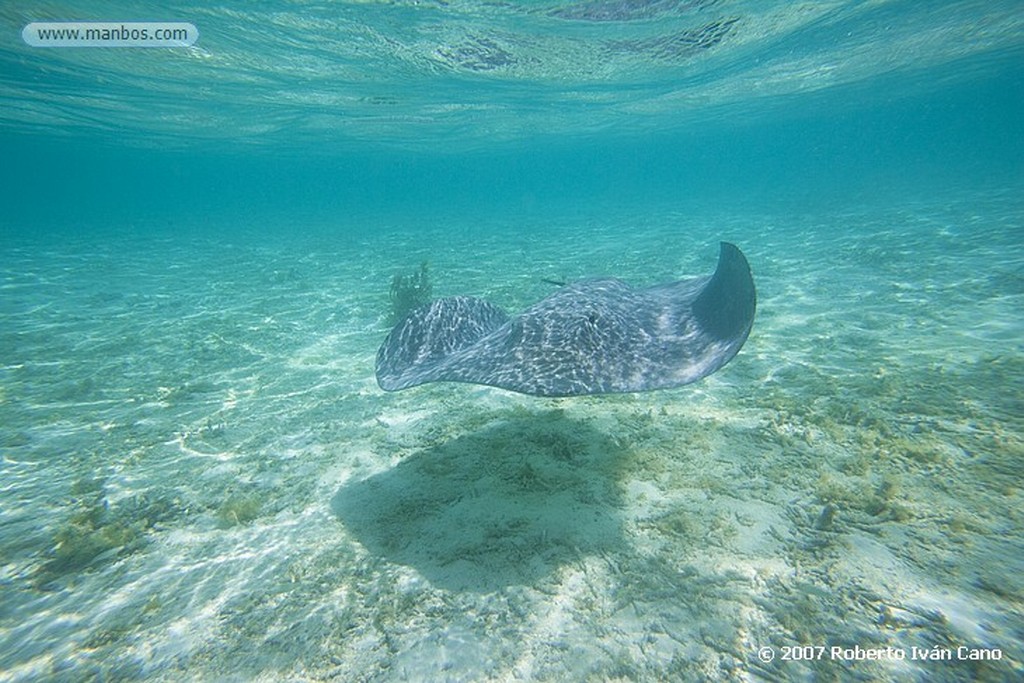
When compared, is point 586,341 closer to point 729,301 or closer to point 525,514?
point 729,301

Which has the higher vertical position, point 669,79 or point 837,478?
point 669,79

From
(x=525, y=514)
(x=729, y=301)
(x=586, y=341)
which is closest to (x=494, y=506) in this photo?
(x=525, y=514)

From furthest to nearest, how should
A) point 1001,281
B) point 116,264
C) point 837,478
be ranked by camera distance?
point 116,264 < point 1001,281 < point 837,478

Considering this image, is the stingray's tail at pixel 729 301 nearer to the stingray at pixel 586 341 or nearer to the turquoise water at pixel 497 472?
the stingray at pixel 586 341

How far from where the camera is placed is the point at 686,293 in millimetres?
6988

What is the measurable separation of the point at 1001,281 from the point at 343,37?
75.0 ft

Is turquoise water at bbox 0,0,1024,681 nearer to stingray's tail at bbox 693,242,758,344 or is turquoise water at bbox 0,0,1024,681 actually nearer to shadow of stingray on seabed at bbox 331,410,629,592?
shadow of stingray on seabed at bbox 331,410,629,592

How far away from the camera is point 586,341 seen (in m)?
4.79

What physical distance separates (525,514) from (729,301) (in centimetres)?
328

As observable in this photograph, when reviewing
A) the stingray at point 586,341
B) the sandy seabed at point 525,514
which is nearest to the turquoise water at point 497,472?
the sandy seabed at point 525,514

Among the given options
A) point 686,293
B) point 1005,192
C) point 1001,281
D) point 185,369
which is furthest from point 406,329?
point 1005,192

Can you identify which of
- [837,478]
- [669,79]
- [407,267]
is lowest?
[837,478]

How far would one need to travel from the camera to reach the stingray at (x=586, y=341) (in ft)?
13.9

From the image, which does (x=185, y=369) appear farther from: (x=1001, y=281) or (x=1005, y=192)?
(x=1005, y=192)
